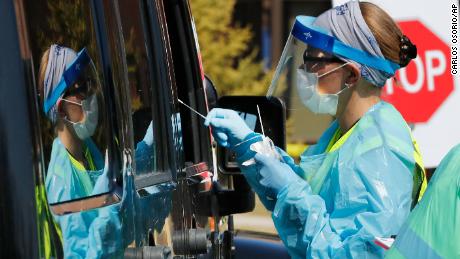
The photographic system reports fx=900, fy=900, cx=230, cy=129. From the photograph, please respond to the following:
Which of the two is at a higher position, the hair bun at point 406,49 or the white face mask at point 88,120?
the hair bun at point 406,49

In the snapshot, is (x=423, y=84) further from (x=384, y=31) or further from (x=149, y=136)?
(x=149, y=136)

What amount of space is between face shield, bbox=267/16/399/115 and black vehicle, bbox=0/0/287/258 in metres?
0.24

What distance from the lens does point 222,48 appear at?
14.0 m

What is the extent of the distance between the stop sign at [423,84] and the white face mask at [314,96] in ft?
8.67

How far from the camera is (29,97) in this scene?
178 centimetres

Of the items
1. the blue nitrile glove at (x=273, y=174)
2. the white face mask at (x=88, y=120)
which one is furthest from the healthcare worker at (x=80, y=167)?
the blue nitrile glove at (x=273, y=174)

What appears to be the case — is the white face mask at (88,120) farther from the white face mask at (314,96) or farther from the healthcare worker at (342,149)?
the white face mask at (314,96)

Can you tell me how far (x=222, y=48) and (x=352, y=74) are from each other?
11017 millimetres

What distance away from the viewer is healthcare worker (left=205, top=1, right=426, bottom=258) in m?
2.76

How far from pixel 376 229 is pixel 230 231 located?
1356 mm

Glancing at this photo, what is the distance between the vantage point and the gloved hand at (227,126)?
3033 mm

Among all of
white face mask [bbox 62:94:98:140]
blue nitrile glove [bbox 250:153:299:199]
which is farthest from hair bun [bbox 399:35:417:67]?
white face mask [bbox 62:94:98:140]

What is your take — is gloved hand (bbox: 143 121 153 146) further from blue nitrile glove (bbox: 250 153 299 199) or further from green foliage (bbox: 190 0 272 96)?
green foliage (bbox: 190 0 272 96)

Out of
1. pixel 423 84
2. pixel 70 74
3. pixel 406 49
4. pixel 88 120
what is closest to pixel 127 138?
pixel 88 120
